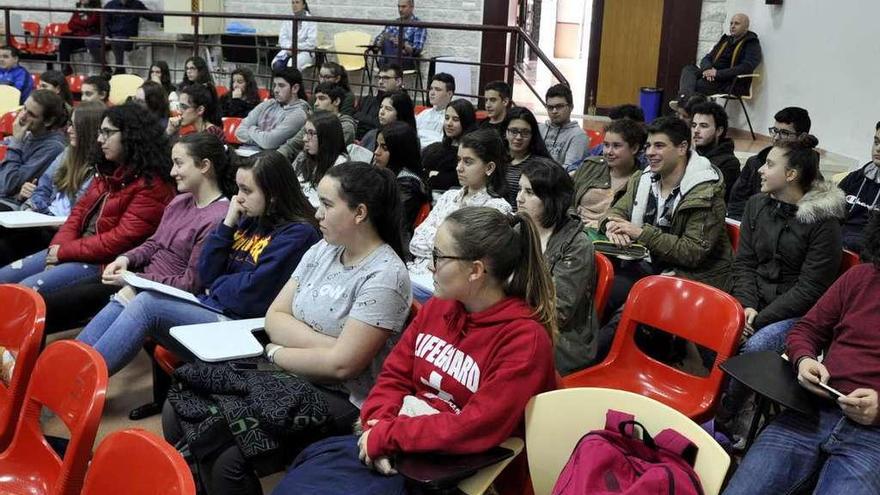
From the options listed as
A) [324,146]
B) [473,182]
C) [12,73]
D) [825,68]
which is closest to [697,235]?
[473,182]

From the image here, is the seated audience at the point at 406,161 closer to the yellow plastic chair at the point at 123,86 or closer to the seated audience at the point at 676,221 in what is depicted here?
the seated audience at the point at 676,221

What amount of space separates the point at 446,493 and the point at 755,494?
2.47 ft

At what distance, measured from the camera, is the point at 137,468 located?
1.37 metres

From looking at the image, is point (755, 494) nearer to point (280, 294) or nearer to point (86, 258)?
point (280, 294)

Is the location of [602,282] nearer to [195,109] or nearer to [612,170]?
[612,170]

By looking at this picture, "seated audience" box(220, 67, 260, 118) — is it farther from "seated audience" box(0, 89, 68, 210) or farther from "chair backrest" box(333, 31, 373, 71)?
"seated audience" box(0, 89, 68, 210)

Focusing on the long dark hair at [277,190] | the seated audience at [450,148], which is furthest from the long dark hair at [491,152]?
the seated audience at [450,148]

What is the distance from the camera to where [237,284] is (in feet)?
8.89

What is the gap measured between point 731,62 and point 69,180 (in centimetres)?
609

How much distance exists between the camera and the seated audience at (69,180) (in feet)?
12.5

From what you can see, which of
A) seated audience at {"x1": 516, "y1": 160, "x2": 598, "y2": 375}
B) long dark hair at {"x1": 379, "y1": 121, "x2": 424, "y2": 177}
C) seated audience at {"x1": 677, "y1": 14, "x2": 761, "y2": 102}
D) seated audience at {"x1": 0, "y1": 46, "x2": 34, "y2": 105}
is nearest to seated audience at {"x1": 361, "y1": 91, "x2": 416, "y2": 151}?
long dark hair at {"x1": 379, "y1": 121, "x2": 424, "y2": 177}

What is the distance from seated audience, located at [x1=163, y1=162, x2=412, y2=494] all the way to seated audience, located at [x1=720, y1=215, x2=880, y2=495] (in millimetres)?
984

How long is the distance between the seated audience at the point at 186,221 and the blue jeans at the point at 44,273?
0.42 ft

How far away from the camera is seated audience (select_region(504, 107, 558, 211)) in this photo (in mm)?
4090
